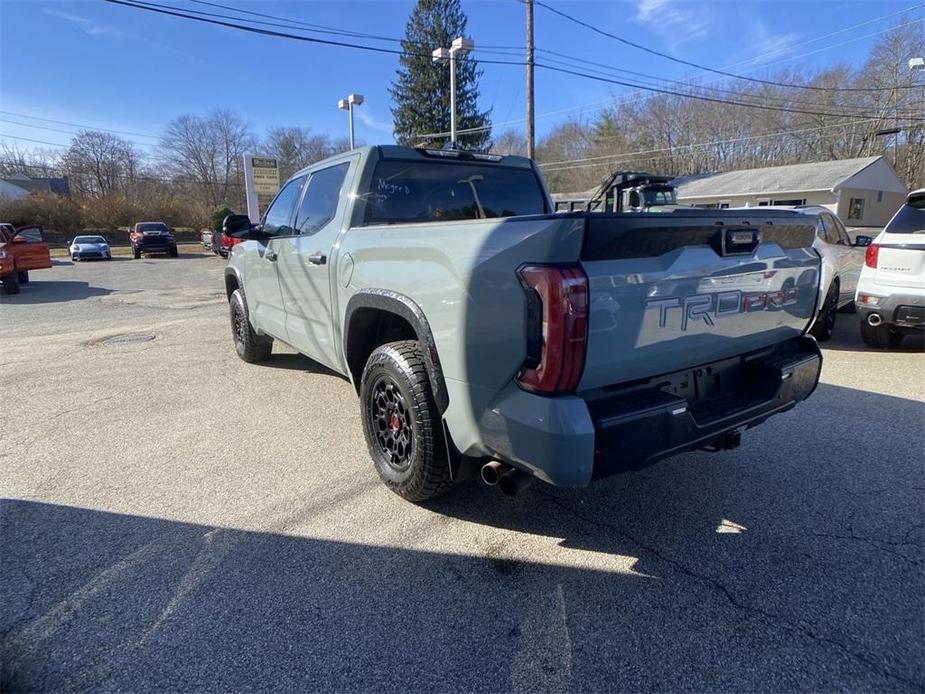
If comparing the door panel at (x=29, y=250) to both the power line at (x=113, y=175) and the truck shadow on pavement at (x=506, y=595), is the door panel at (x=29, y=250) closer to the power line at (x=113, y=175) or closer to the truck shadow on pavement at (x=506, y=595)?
the truck shadow on pavement at (x=506, y=595)

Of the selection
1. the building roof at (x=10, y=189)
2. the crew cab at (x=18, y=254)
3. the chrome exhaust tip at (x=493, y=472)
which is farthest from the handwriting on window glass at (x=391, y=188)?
the building roof at (x=10, y=189)

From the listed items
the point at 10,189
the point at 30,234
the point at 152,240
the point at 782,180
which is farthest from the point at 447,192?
the point at 10,189

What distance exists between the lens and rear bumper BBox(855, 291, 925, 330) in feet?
18.9

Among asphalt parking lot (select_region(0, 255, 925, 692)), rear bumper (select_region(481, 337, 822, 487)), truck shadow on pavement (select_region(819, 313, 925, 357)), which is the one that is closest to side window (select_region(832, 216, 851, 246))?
Result: truck shadow on pavement (select_region(819, 313, 925, 357))

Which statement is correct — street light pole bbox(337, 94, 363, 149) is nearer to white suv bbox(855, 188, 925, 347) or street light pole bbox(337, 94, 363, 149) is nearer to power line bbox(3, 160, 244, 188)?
white suv bbox(855, 188, 925, 347)

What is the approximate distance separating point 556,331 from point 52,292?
16.6 metres

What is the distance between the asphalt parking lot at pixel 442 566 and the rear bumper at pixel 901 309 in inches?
74.6

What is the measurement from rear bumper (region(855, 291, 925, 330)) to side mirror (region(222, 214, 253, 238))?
6.99 metres

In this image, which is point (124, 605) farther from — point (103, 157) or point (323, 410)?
point (103, 157)

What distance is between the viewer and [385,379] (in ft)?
9.87

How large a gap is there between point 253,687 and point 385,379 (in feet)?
5.14

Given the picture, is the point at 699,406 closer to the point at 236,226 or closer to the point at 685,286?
the point at 685,286

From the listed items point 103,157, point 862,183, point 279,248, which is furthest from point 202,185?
point 279,248

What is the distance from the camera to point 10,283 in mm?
13305
